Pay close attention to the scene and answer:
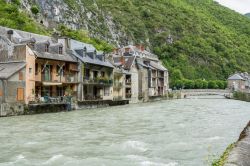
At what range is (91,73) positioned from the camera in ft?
213

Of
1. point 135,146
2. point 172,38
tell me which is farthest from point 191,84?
point 135,146

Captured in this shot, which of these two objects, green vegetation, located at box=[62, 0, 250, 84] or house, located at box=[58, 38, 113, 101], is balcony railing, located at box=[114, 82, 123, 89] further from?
green vegetation, located at box=[62, 0, 250, 84]

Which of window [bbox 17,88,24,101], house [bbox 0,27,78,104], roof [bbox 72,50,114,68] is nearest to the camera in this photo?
window [bbox 17,88,24,101]

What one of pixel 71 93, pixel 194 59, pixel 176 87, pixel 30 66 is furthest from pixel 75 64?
pixel 194 59

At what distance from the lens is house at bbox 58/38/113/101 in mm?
61031

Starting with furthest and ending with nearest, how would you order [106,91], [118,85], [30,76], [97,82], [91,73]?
1. [118,85]
2. [106,91]
3. [97,82]
4. [91,73]
5. [30,76]

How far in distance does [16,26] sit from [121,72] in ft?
88.2

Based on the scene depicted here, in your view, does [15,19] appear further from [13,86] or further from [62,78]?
[13,86]

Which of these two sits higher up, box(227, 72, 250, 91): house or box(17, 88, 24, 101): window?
box(227, 72, 250, 91): house

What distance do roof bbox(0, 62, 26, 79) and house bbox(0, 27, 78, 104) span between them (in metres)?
0.60

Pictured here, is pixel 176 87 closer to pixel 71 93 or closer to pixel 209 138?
pixel 71 93

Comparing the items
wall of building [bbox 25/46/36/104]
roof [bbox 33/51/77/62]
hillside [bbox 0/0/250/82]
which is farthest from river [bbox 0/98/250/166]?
hillside [bbox 0/0/250/82]

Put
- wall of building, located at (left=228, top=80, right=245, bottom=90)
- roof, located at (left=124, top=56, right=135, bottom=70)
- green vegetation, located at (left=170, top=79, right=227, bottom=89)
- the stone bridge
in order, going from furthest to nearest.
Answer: green vegetation, located at (left=170, top=79, right=227, bottom=89)
wall of building, located at (left=228, top=80, right=245, bottom=90)
the stone bridge
roof, located at (left=124, top=56, right=135, bottom=70)

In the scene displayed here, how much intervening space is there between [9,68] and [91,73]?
1889 cm
